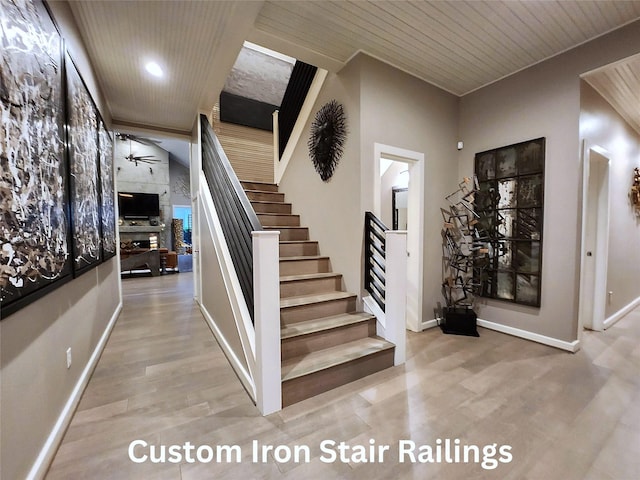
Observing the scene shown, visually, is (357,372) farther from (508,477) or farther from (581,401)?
(581,401)

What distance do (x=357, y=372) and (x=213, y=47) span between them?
123 inches

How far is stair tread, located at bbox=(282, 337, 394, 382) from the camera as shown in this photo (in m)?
2.06

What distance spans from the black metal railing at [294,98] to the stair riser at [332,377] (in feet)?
10.8

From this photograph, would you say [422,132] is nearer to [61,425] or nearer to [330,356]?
[330,356]

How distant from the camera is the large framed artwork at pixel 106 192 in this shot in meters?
2.90

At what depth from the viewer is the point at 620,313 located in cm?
383

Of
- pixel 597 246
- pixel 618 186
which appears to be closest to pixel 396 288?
→ pixel 597 246

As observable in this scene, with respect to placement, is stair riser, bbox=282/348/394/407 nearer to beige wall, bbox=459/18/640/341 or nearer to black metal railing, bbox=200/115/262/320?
black metal railing, bbox=200/115/262/320

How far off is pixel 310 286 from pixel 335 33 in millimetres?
2468

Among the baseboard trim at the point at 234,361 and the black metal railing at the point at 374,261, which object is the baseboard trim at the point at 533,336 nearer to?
the black metal railing at the point at 374,261

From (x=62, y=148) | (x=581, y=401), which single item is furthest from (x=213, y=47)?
(x=581, y=401)

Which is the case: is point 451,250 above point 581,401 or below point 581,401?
above

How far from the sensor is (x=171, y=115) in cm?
392

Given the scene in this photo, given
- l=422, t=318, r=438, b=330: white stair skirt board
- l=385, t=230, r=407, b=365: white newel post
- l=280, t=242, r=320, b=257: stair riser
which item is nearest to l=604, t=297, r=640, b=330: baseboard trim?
l=422, t=318, r=438, b=330: white stair skirt board
